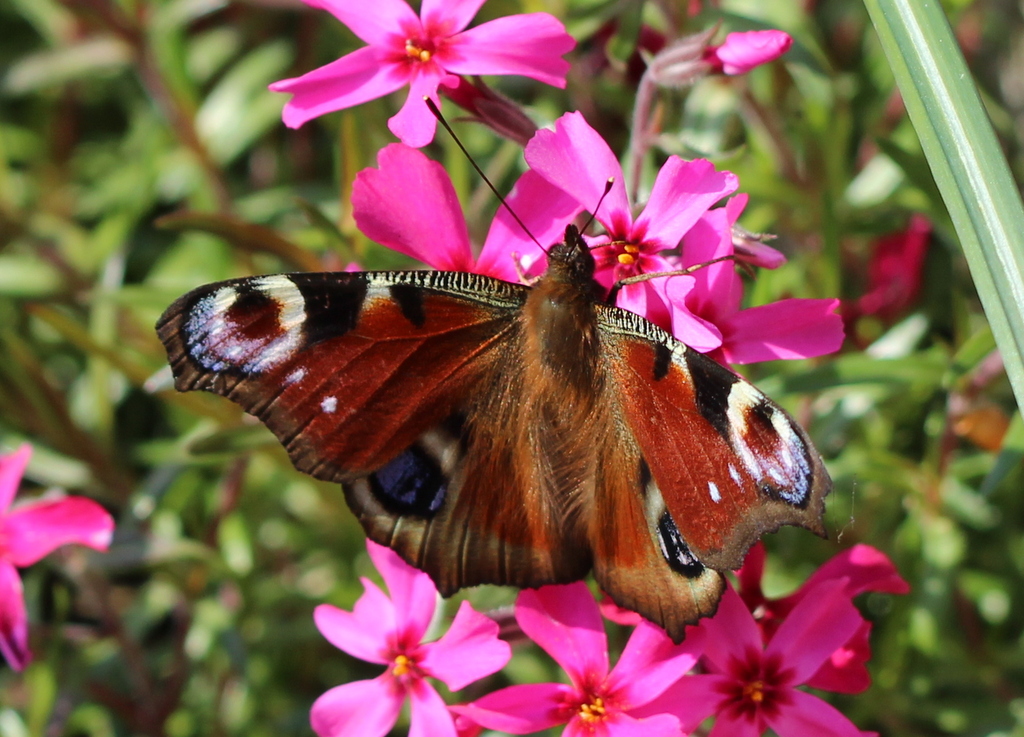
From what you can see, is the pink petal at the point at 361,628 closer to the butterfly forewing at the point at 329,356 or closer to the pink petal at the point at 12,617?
the butterfly forewing at the point at 329,356

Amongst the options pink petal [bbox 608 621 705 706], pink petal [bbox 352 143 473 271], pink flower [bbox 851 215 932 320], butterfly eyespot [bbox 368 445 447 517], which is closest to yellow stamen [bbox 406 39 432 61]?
pink petal [bbox 352 143 473 271]

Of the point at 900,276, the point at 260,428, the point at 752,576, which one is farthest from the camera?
the point at 900,276

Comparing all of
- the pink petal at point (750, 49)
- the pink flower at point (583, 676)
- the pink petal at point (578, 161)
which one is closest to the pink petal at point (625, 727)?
the pink flower at point (583, 676)

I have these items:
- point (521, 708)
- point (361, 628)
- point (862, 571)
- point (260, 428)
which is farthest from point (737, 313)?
point (260, 428)

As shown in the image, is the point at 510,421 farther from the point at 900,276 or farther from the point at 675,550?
the point at 900,276

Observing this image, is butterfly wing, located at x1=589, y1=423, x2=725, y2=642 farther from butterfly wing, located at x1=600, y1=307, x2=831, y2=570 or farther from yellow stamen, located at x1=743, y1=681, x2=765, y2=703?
yellow stamen, located at x1=743, y1=681, x2=765, y2=703

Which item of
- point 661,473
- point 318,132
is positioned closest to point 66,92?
point 318,132
